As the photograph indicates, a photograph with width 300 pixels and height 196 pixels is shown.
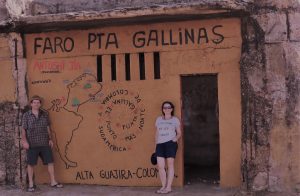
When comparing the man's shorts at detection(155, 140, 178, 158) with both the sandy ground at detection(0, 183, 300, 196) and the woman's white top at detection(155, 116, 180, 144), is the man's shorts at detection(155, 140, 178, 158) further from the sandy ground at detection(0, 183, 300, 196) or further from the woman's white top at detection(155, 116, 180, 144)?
the sandy ground at detection(0, 183, 300, 196)

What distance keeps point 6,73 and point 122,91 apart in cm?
221

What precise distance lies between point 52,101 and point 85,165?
132 centimetres

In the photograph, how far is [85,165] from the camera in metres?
8.35

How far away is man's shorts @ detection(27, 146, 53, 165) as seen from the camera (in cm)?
813

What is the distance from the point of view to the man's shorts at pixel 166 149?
7620 millimetres

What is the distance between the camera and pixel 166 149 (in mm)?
7652

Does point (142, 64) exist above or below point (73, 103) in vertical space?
above

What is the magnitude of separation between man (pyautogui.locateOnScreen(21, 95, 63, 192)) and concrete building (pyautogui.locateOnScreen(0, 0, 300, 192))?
0.29 meters

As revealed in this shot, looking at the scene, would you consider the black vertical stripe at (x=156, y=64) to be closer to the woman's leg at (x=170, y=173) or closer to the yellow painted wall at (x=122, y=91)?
the yellow painted wall at (x=122, y=91)

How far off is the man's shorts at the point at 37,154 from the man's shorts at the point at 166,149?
1944 mm

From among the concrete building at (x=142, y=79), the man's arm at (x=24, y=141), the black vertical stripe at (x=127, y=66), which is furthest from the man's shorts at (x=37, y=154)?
the black vertical stripe at (x=127, y=66)

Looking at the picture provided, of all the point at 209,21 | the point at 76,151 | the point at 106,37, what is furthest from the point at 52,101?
the point at 209,21

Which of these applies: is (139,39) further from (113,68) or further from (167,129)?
(167,129)

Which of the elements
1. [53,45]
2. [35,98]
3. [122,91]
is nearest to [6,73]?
[35,98]
